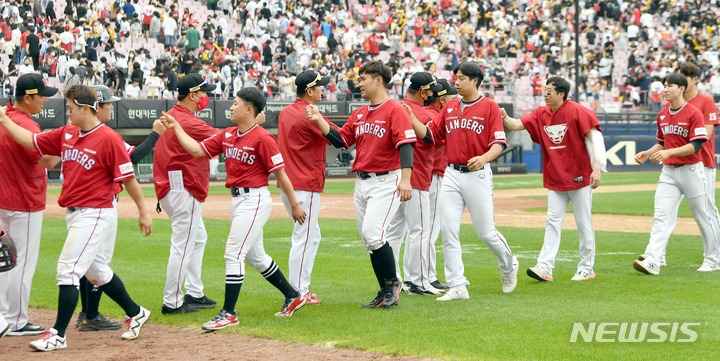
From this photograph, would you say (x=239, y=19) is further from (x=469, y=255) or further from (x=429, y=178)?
(x=429, y=178)

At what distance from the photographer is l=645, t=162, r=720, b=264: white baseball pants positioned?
28.8ft

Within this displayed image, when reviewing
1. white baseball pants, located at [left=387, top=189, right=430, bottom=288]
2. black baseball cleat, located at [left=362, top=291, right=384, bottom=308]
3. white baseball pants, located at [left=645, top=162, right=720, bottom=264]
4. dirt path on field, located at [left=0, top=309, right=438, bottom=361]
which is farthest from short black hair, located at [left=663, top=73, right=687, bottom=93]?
dirt path on field, located at [left=0, top=309, right=438, bottom=361]

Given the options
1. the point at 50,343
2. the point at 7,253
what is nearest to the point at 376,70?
the point at 7,253

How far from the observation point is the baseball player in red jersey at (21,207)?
19.6 ft

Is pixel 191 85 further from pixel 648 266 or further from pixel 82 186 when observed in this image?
pixel 648 266

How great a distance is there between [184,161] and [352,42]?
27.7 m

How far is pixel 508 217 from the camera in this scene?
16016 mm

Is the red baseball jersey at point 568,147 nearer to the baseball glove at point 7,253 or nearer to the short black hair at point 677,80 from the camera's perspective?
the short black hair at point 677,80

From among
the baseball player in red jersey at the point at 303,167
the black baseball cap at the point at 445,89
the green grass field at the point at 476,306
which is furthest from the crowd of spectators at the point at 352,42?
the baseball player in red jersey at the point at 303,167

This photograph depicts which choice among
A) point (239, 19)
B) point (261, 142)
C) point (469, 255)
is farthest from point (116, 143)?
point (239, 19)

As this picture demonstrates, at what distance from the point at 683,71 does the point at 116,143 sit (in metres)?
6.65

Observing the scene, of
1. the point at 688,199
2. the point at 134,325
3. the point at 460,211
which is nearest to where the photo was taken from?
the point at 134,325

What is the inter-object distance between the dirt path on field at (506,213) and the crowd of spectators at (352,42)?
666 centimetres

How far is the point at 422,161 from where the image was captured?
305 inches
